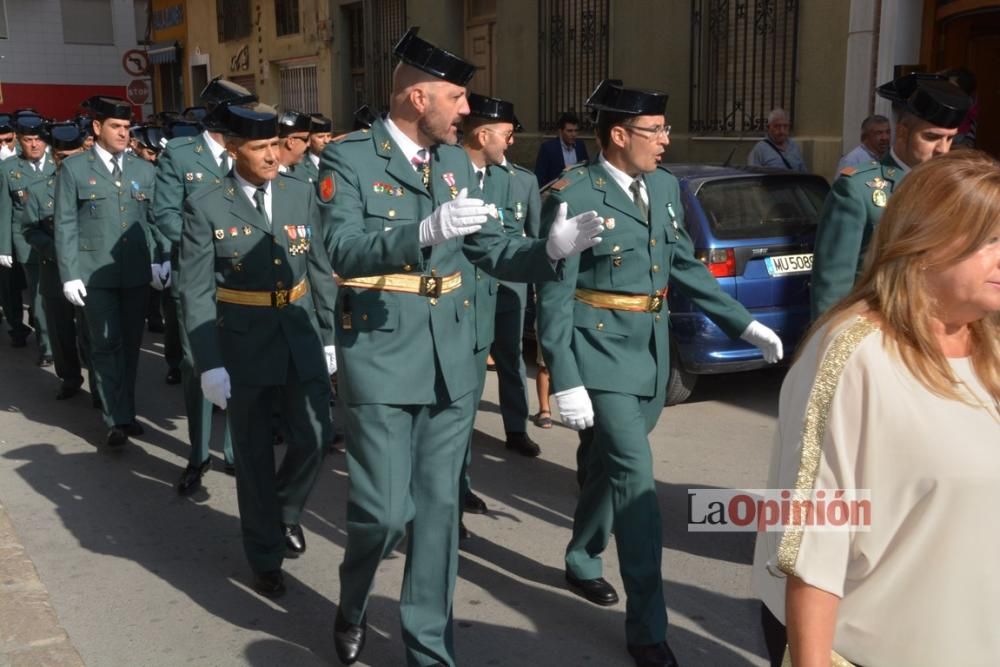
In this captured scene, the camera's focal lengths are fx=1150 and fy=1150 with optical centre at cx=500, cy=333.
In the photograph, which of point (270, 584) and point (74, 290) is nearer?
point (270, 584)

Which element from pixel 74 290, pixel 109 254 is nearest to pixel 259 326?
pixel 74 290

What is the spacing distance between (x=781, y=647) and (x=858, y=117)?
939 cm

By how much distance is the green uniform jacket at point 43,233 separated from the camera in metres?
8.39

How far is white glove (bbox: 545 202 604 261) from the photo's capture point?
3172 millimetres

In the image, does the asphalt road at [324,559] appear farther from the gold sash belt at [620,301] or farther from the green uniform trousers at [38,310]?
the green uniform trousers at [38,310]

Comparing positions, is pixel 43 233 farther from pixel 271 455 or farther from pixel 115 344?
pixel 271 455

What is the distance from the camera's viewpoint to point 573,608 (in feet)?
14.4

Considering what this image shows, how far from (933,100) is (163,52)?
27111mm

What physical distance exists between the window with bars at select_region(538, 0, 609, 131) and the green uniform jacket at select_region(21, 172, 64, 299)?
7.45 m

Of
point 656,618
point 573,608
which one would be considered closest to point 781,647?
point 656,618

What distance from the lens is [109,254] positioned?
283 inches

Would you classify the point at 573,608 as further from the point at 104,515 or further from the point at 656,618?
the point at 104,515

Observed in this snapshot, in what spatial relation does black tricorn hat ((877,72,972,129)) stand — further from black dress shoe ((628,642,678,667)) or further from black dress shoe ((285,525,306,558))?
black dress shoe ((285,525,306,558))

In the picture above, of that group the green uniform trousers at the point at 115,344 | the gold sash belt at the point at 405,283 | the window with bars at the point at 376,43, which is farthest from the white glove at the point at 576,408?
the window with bars at the point at 376,43
